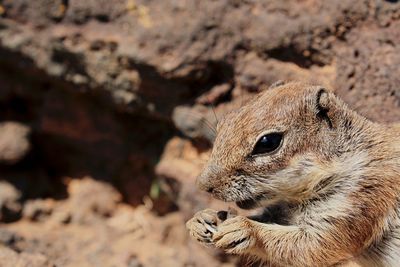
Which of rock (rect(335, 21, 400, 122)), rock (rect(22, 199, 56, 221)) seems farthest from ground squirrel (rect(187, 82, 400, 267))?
rock (rect(22, 199, 56, 221))

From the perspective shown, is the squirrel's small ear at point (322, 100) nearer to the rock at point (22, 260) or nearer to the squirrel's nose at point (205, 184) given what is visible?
the squirrel's nose at point (205, 184)

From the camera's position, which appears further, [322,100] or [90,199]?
[90,199]

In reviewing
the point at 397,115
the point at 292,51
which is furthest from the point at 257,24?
the point at 397,115

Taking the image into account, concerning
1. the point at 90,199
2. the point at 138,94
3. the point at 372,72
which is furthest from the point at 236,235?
the point at 90,199

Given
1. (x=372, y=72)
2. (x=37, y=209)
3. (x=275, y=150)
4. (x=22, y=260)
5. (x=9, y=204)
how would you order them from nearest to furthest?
(x=275, y=150), (x=22, y=260), (x=372, y=72), (x=9, y=204), (x=37, y=209)

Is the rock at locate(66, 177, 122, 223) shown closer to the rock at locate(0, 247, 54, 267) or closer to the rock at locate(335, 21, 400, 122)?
the rock at locate(0, 247, 54, 267)

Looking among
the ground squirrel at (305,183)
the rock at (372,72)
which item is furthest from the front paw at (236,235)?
the rock at (372,72)

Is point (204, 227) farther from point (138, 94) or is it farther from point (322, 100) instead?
point (138, 94)
